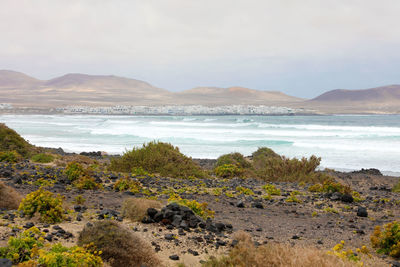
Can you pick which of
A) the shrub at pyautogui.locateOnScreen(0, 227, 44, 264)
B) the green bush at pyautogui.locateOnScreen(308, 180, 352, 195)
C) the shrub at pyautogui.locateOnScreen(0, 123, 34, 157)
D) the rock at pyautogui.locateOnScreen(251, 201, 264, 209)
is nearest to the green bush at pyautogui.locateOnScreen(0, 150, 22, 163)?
the shrub at pyautogui.locateOnScreen(0, 123, 34, 157)

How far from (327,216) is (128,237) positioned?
536 centimetres

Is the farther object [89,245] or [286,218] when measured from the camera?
[286,218]

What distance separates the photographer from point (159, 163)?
13.3m

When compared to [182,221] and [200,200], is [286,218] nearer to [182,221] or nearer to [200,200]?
[200,200]

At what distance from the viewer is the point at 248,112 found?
12506cm

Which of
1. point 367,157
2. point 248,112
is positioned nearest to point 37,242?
point 367,157

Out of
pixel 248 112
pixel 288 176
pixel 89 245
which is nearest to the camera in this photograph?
pixel 89 245

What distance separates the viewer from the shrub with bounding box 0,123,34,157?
576 inches

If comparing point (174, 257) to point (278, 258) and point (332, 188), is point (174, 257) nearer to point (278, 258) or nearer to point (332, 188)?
point (278, 258)

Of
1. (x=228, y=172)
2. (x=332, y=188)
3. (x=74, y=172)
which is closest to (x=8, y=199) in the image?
(x=74, y=172)

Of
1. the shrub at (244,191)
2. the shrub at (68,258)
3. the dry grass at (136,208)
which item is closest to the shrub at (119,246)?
the shrub at (68,258)

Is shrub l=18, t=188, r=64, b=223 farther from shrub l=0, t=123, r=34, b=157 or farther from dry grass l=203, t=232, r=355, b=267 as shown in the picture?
shrub l=0, t=123, r=34, b=157

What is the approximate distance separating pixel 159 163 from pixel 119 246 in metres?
8.89

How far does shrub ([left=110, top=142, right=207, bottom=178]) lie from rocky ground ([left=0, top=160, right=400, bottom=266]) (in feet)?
4.15
